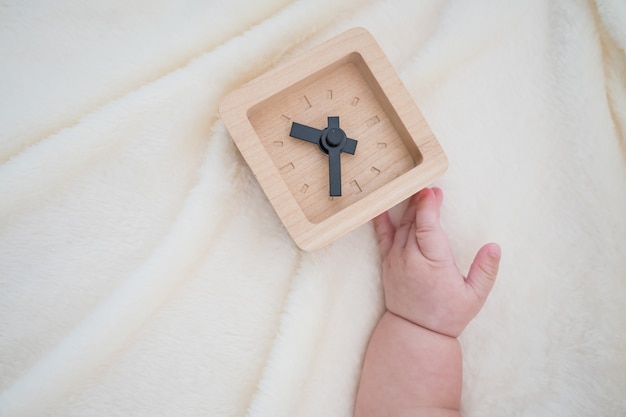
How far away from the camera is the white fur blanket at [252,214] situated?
606 millimetres

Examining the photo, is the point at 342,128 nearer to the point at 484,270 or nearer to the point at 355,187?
the point at 355,187

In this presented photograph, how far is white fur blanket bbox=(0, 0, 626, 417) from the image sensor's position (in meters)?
0.61

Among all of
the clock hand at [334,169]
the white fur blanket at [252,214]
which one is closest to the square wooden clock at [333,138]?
the clock hand at [334,169]

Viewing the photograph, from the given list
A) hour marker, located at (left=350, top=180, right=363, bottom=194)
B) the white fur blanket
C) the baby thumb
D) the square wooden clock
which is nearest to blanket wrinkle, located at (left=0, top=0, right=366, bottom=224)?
the white fur blanket

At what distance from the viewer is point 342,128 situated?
584mm

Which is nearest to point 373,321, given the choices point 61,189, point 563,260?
point 563,260

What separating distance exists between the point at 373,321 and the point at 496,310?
0.61 ft

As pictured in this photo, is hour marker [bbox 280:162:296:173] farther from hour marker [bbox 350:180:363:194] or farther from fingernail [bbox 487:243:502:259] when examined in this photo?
fingernail [bbox 487:243:502:259]

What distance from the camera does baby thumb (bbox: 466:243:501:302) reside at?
63 centimetres

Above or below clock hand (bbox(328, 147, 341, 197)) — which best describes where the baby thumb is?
below

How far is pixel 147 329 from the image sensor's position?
0.62m

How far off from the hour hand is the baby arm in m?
0.19

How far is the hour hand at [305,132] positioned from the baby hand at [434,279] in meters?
0.19

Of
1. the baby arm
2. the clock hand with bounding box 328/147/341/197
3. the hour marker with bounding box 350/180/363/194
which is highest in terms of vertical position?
the clock hand with bounding box 328/147/341/197
